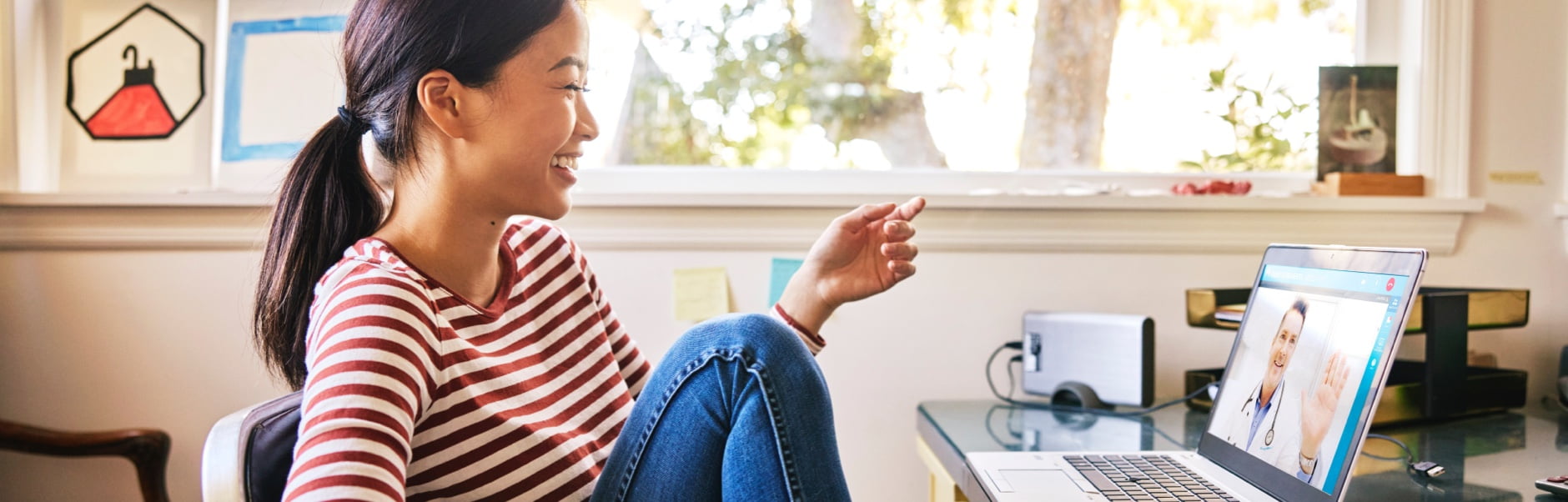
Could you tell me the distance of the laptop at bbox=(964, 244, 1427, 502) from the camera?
2.65ft

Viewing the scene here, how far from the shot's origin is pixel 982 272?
1.64m

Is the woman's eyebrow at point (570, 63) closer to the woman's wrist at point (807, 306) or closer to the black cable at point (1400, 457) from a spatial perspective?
the woman's wrist at point (807, 306)

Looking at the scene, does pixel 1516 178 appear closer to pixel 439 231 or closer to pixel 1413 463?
pixel 1413 463

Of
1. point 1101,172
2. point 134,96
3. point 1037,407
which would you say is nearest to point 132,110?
point 134,96

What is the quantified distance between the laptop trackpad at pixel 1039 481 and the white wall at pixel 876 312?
23.9 inches

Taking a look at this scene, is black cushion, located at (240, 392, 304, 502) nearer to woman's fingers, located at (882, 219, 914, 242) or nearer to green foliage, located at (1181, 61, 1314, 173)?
woman's fingers, located at (882, 219, 914, 242)

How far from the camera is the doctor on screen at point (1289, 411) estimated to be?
836 mm

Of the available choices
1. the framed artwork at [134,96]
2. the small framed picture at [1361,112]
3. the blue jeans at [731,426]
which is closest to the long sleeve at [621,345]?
the blue jeans at [731,426]

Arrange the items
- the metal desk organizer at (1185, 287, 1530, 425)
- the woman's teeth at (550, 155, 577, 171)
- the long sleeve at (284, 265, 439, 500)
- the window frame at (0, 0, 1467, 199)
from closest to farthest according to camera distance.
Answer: the long sleeve at (284, 265, 439, 500)
the woman's teeth at (550, 155, 577, 171)
the metal desk organizer at (1185, 287, 1530, 425)
the window frame at (0, 0, 1467, 199)

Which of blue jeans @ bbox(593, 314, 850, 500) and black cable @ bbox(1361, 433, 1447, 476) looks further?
black cable @ bbox(1361, 433, 1447, 476)

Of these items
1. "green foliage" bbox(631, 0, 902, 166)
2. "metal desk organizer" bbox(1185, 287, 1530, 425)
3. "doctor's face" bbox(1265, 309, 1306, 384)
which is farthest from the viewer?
"green foliage" bbox(631, 0, 902, 166)

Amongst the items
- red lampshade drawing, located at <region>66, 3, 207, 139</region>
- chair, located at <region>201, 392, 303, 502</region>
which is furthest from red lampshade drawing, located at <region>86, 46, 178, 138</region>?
chair, located at <region>201, 392, 303, 502</region>

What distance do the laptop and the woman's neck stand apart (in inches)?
21.6

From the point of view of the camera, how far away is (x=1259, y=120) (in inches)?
69.1
